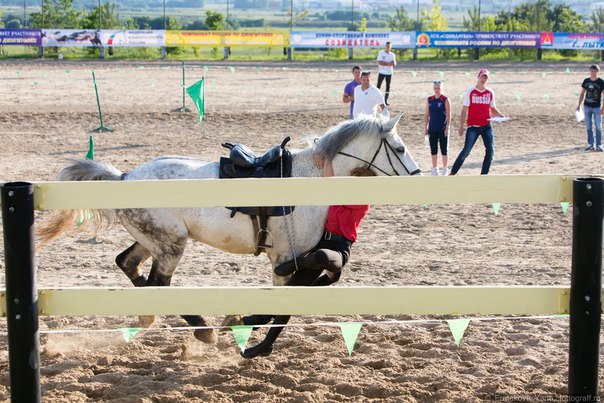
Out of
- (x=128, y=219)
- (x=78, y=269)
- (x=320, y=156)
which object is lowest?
(x=78, y=269)

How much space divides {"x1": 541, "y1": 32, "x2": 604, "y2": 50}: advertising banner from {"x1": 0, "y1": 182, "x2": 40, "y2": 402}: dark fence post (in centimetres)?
3922

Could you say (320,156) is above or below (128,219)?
above

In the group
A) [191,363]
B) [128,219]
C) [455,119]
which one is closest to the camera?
[191,363]

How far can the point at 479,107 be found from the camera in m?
14.3

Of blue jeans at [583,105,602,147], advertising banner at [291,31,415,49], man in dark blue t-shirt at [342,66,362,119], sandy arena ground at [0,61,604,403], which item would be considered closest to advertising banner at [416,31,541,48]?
advertising banner at [291,31,415,49]

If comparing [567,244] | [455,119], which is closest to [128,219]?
[567,244]

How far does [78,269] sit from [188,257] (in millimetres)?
1170

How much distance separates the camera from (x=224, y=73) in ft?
104

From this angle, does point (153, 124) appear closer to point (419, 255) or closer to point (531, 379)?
point (419, 255)

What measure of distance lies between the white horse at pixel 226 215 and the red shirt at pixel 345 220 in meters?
0.12

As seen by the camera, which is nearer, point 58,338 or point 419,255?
point 58,338

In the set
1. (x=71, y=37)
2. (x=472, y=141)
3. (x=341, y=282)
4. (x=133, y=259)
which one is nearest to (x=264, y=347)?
(x=133, y=259)

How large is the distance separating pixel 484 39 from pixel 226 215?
1415 inches

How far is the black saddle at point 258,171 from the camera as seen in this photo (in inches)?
254
